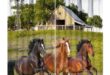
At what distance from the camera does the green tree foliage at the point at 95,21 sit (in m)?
5.13

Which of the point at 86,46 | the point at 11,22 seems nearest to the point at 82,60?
the point at 86,46

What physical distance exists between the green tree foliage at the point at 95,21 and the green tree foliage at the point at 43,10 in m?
0.50

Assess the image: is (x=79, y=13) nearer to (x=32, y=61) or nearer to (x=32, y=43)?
(x=32, y=43)

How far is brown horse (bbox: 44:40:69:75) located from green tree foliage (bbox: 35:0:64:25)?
0.40m

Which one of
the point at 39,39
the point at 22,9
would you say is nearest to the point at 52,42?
the point at 39,39

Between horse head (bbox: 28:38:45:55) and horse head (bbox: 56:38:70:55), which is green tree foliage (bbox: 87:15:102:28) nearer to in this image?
horse head (bbox: 56:38:70:55)

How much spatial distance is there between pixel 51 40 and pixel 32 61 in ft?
1.27

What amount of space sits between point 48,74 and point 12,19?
2.93 ft

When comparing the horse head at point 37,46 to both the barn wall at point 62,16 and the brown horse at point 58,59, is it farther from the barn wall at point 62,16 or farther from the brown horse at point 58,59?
the barn wall at point 62,16

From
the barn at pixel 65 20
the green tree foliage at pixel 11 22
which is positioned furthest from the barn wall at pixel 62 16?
the green tree foliage at pixel 11 22

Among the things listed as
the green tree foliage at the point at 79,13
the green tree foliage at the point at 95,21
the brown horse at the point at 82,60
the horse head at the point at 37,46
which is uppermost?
the green tree foliage at the point at 79,13

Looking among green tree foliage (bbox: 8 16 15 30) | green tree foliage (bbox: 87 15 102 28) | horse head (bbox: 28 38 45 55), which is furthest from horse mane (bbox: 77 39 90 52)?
green tree foliage (bbox: 8 16 15 30)
